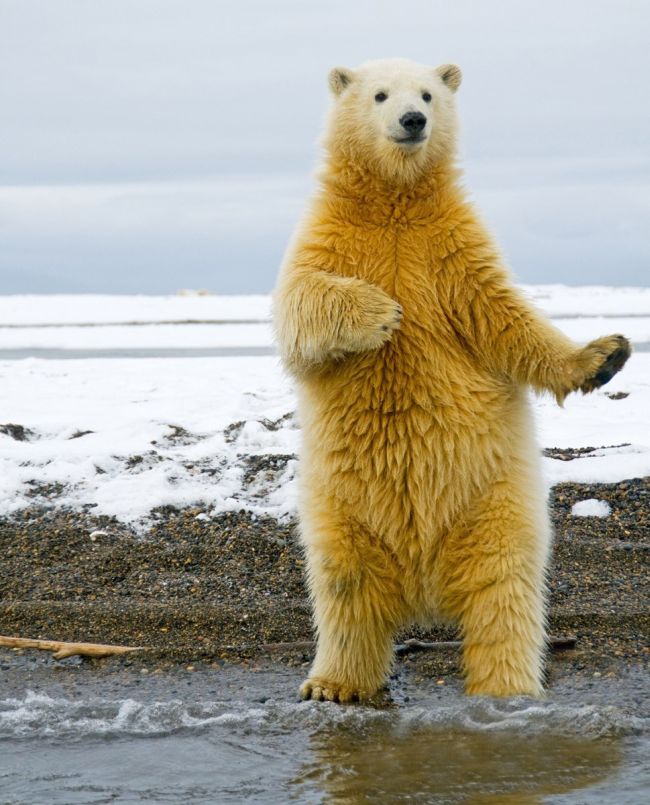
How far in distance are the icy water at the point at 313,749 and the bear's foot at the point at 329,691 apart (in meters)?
0.08

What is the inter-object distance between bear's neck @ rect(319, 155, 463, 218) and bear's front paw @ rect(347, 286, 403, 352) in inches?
20.0

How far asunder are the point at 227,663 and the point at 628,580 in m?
2.21

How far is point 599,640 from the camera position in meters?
5.30

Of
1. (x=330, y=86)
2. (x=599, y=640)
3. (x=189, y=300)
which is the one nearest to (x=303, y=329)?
(x=330, y=86)

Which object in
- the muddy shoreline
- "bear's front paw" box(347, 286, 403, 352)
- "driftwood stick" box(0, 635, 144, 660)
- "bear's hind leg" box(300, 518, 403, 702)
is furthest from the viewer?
"driftwood stick" box(0, 635, 144, 660)

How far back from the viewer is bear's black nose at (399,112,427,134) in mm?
4598

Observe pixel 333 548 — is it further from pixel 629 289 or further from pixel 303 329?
pixel 629 289

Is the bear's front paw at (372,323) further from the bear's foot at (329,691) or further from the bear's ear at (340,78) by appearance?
the bear's foot at (329,691)

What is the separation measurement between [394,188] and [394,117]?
0.30 meters

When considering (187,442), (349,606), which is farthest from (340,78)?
(187,442)

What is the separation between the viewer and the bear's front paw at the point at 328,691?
4656 millimetres

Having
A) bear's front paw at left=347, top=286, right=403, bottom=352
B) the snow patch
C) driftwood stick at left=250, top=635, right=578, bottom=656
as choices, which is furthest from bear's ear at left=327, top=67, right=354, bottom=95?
the snow patch

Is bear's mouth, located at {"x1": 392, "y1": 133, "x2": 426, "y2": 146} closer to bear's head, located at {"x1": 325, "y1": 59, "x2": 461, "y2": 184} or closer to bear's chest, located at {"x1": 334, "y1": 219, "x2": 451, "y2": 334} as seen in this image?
bear's head, located at {"x1": 325, "y1": 59, "x2": 461, "y2": 184}

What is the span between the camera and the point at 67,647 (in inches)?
213
